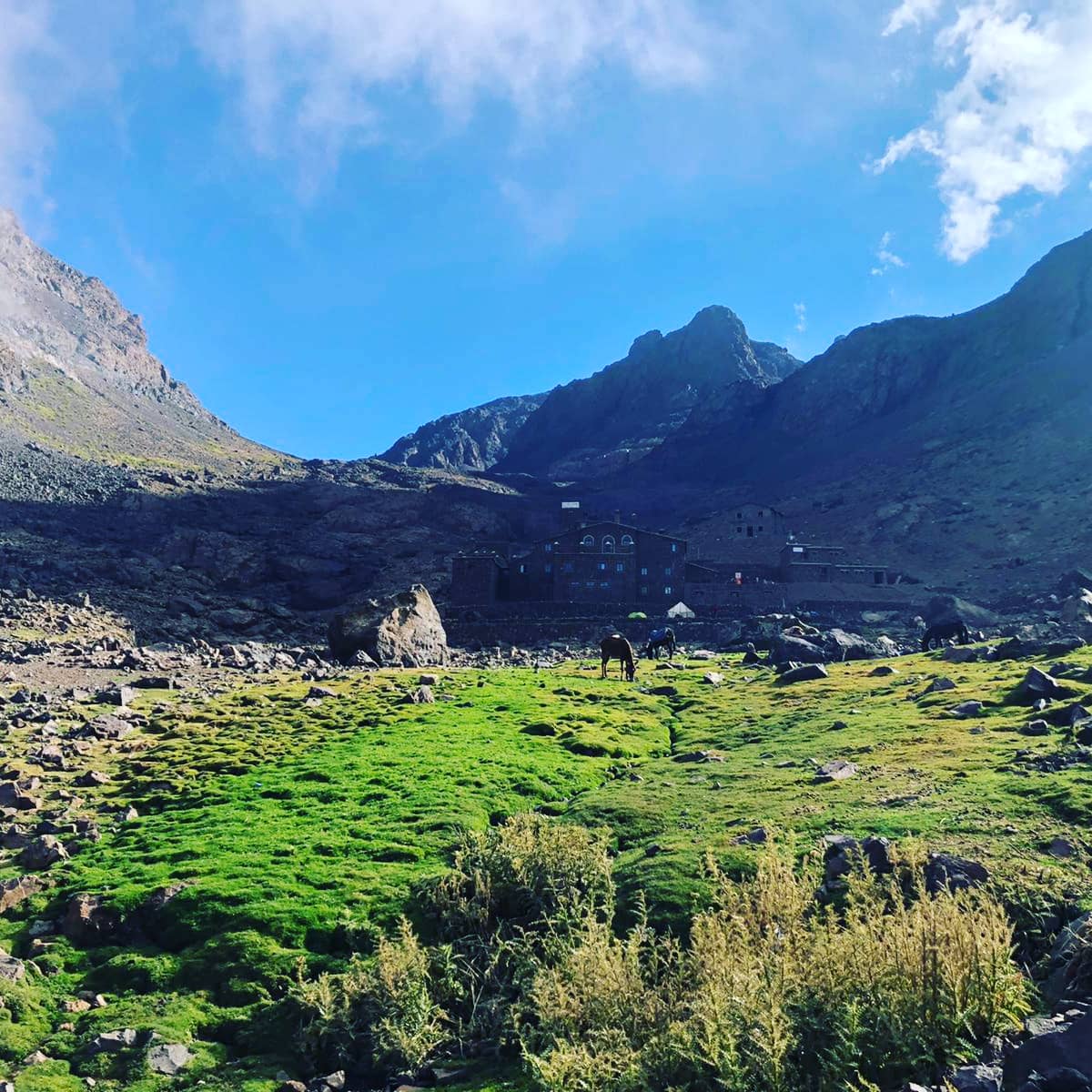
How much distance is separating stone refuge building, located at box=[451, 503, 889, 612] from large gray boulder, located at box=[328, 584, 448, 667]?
105 feet

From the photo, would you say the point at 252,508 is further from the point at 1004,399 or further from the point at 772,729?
the point at 1004,399

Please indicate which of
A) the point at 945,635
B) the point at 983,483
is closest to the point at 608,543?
the point at 945,635

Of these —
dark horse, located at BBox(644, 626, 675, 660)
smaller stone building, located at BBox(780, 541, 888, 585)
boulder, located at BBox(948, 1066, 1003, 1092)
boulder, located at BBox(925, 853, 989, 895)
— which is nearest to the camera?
boulder, located at BBox(948, 1066, 1003, 1092)

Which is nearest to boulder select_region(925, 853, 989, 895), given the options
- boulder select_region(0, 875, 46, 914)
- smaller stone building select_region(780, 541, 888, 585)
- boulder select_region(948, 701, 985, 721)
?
boulder select_region(948, 701, 985, 721)

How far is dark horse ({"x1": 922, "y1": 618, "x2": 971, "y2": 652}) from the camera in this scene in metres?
53.4

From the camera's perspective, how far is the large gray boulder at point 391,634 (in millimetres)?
54375

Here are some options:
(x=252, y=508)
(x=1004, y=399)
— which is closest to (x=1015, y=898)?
(x=252, y=508)

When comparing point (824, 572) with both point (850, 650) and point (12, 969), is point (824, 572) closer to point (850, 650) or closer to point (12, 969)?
point (850, 650)

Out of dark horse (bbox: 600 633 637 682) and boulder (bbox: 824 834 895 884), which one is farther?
dark horse (bbox: 600 633 637 682)

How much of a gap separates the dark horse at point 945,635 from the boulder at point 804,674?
655 inches

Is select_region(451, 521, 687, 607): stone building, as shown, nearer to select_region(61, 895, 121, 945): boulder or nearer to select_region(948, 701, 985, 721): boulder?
select_region(948, 701, 985, 721): boulder

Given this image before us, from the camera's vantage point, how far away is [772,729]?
28859 mm

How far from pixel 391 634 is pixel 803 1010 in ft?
159

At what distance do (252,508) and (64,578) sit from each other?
72.1 metres
